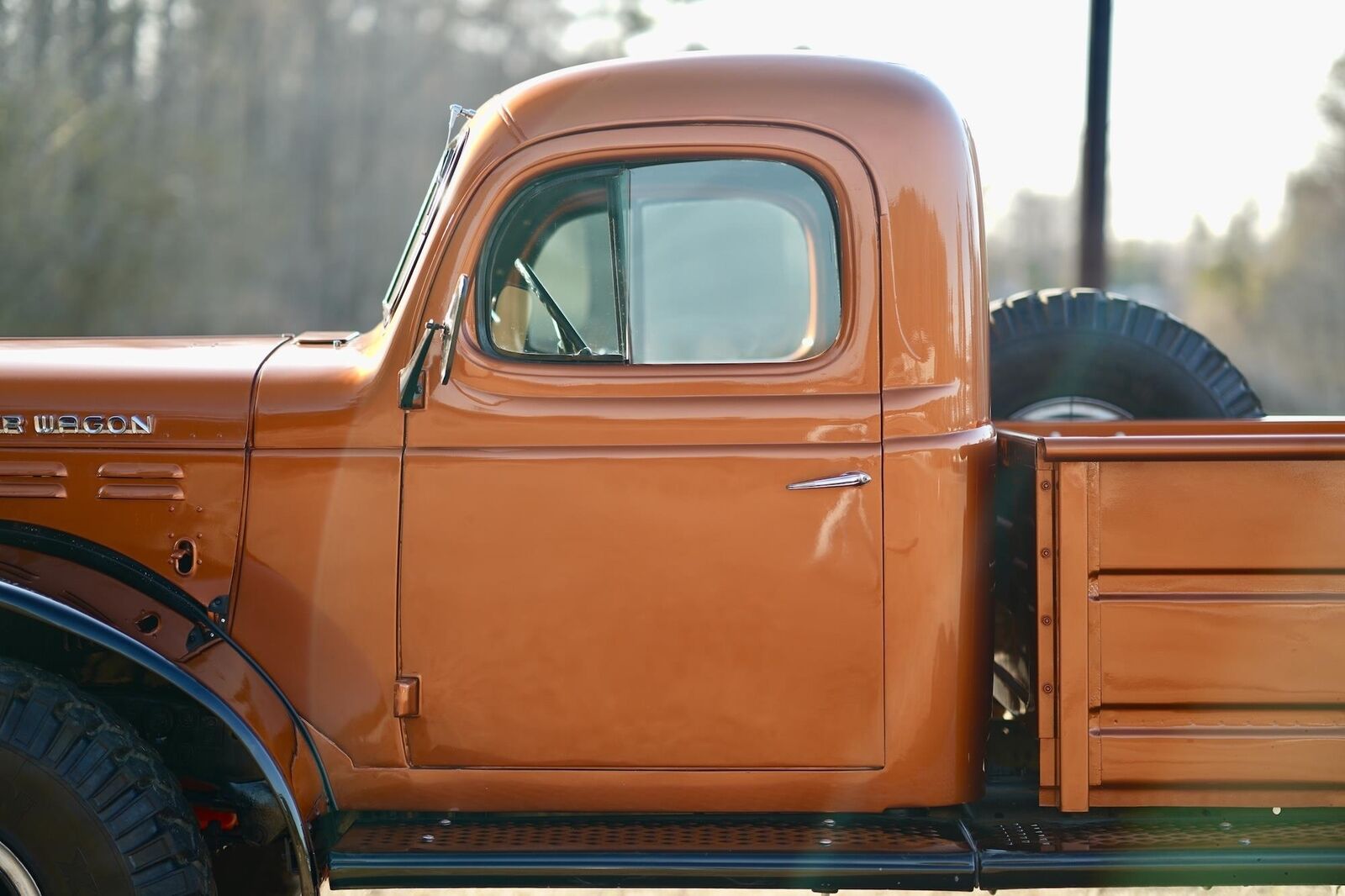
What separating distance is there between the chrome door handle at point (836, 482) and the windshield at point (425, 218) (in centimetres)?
99

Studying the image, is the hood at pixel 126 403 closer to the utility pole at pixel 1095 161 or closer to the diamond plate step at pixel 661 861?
the diamond plate step at pixel 661 861

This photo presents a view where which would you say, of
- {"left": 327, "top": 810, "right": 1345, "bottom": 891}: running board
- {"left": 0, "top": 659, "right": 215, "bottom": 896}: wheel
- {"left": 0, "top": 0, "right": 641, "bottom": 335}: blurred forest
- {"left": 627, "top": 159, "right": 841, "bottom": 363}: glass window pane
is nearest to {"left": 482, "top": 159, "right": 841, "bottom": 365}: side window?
{"left": 627, "top": 159, "right": 841, "bottom": 363}: glass window pane

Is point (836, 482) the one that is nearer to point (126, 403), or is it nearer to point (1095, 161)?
point (126, 403)

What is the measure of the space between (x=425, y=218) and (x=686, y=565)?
3.30 feet

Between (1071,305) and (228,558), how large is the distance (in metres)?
2.36

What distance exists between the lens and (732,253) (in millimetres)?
2680

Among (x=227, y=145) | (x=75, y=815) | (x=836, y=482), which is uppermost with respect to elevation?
(x=227, y=145)

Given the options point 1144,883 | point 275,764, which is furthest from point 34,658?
point 1144,883

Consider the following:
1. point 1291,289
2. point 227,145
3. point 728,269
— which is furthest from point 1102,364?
point 1291,289

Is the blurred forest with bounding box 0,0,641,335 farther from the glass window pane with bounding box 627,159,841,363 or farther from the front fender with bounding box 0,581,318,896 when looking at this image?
the glass window pane with bounding box 627,159,841,363

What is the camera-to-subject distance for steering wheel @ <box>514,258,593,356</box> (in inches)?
99.1

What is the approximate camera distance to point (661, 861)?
2340mm

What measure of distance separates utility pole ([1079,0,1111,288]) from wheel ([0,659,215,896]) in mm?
6458

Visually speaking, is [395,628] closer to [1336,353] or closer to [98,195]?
[98,195]
